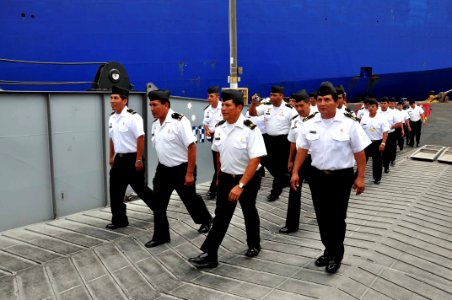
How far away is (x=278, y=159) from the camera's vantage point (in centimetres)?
589

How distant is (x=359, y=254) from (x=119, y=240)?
2457 mm

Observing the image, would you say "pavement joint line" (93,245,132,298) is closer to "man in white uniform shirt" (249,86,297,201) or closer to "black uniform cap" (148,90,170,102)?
"black uniform cap" (148,90,170,102)

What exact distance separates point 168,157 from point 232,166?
80 cm

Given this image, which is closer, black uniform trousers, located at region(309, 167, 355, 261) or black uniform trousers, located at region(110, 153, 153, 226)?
black uniform trousers, located at region(309, 167, 355, 261)

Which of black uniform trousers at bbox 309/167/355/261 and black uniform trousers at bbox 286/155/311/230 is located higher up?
black uniform trousers at bbox 309/167/355/261

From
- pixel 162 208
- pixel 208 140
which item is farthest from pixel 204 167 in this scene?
pixel 162 208

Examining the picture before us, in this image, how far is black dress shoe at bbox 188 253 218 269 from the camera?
11.3 ft

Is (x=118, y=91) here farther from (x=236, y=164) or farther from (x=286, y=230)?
(x=286, y=230)

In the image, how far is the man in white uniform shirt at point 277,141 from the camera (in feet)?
18.9

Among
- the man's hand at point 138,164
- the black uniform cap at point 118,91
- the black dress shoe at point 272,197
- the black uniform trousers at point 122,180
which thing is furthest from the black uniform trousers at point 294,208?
the black uniform cap at point 118,91

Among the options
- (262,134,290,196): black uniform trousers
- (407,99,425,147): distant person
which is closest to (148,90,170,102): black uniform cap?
(262,134,290,196): black uniform trousers

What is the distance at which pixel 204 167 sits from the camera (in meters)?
7.05

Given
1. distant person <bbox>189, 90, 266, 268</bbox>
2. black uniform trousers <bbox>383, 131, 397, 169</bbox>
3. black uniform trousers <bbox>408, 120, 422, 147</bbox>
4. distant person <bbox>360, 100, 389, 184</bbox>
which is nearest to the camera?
distant person <bbox>189, 90, 266, 268</bbox>

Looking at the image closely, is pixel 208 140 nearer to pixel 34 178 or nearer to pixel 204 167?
pixel 204 167
